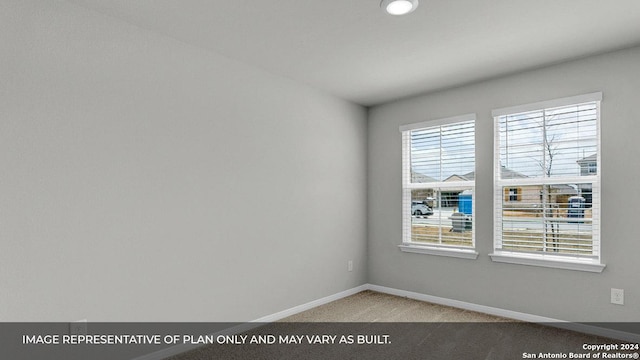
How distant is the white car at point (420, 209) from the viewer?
4180mm

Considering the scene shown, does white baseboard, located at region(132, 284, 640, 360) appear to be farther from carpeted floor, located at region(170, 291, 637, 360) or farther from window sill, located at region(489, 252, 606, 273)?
window sill, located at region(489, 252, 606, 273)

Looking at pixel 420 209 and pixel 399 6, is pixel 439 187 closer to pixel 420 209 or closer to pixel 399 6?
pixel 420 209

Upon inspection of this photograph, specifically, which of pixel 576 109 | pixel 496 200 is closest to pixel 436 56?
pixel 576 109

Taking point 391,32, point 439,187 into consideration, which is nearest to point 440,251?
point 439,187

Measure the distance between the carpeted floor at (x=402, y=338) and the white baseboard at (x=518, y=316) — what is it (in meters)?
0.08

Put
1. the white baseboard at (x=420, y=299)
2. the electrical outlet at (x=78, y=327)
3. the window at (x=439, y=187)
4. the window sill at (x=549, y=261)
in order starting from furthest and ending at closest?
the window at (x=439, y=187)
the window sill at (x=549, y=261)
the white baseboard at (x=420, y=299)
the electrical outlet at (x=78, y=327)

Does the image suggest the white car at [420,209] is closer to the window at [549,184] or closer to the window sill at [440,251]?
the window sill at [440,251]

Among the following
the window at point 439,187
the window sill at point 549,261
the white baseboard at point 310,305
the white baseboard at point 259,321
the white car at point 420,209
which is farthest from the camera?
the white car at point 420,209

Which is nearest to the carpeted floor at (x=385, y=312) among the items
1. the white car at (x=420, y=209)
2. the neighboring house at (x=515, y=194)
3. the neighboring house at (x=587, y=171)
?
the white car at (x=420, y=209)

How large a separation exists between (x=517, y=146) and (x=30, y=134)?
3847mm

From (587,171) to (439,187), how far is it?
1362 millimetres

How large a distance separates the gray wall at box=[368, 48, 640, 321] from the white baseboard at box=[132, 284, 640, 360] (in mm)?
53

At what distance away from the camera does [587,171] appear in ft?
10.3

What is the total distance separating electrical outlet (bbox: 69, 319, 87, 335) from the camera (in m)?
2.25
